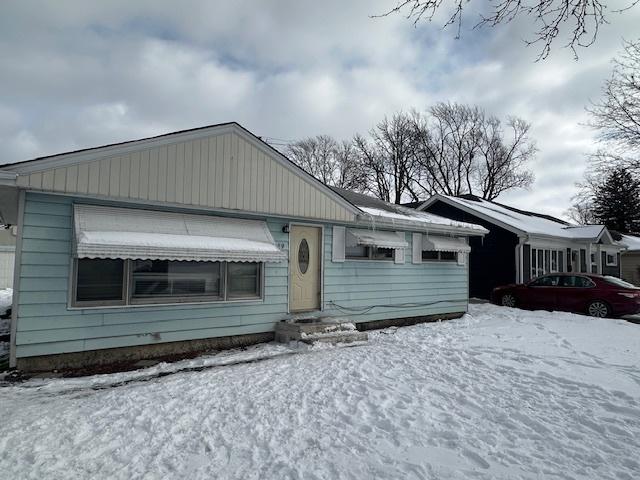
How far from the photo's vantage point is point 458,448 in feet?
11.5

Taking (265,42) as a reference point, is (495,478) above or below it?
below

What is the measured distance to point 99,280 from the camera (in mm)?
6059

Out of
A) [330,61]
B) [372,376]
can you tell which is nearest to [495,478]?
[372,376]

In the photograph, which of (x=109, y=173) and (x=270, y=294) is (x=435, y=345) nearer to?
(x=270, y=294)

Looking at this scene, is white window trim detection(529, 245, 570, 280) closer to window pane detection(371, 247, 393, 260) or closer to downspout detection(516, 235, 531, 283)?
downspout detection(516, 235, 531, 283)

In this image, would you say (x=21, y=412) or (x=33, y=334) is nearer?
(x=21, y=412)

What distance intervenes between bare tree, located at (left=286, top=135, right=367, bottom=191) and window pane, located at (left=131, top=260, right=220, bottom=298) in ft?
98.8

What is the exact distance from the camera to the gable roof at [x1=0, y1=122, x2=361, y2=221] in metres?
5.67

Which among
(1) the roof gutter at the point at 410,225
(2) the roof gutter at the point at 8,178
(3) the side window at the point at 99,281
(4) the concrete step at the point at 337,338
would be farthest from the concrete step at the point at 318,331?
(2) the roof gutter at the point at 8,178

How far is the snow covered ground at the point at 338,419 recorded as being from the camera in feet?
10.5

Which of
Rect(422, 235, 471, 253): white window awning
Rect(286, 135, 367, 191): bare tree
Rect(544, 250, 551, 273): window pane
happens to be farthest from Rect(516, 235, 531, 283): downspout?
Rect(286, 135, 367, 191): bare tree

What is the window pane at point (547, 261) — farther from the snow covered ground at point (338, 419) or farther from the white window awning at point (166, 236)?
the white window awning at point (166, 236)

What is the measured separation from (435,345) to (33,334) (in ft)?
21.0

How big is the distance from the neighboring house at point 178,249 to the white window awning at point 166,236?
20 millimetres
